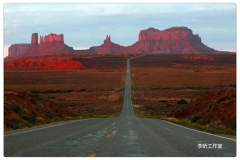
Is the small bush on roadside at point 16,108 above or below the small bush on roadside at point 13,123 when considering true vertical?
above

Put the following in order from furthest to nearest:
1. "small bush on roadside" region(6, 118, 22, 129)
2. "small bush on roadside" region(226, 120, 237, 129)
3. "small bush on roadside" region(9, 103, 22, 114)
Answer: "small bush on roadside" region(9, 103, 22, 114)
"small bush on roadside" region(6, 118, 22, 129)
"small bush on roadside" region(226, 120, 237, 129)

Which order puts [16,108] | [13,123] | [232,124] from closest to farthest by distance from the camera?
[232,124]
[13,123]
[16,108]

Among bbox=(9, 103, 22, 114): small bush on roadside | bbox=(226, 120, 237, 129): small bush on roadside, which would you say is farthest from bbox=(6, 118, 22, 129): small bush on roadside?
bbox=(226, 120, 237, 129): small bush on roadside

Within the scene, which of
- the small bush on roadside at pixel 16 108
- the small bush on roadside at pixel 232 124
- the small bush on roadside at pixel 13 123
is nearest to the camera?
the small bush on roadside at pixel 232 124

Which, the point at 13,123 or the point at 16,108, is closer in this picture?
the point at 13,123

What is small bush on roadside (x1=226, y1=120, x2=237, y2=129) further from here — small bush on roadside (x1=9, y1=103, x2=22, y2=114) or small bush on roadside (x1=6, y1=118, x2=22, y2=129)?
small bush on roadside (x1=9, y1=103, x2=22, y2=114)

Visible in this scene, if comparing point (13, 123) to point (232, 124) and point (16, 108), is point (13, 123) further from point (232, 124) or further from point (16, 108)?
point (232, 124)

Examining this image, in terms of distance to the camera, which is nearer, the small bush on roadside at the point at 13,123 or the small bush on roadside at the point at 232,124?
the small bush on roadside at the point at 232,124

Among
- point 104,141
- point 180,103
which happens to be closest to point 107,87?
point 180,103

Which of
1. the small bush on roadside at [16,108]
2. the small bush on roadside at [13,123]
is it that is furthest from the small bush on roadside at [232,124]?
the small bush on roadside at [16,108]

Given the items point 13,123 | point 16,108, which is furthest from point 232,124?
point 16,108

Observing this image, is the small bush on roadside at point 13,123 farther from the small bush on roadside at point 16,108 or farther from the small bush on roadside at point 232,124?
the small bush on roadside at point 232,124

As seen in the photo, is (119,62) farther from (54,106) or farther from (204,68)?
Answer: (54,106)

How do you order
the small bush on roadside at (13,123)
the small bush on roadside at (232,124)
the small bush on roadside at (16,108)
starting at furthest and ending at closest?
the small bush on roadside at (16,108)
the small bush on roadside at (13,123)
the small bush on roadside at (232,124)
